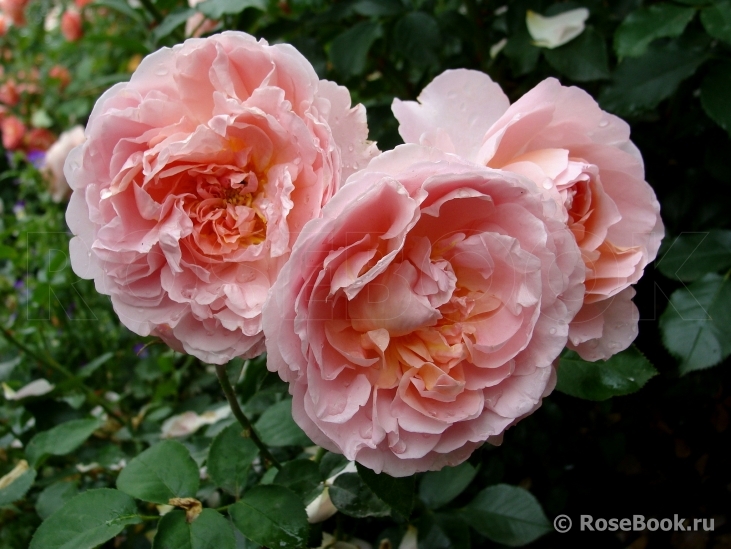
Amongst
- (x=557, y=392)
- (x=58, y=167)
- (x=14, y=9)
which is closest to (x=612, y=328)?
(x=557, y=392)

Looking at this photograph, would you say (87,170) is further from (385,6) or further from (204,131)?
(385,6)

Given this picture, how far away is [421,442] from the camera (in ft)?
1.42

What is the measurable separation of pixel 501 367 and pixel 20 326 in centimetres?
91

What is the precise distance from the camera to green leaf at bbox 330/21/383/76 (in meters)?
0.89

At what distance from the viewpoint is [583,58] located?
2.68 ft

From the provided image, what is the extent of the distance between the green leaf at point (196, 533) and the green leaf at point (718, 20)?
0.78 metres

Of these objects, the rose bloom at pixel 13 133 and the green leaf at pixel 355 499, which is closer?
the green leaf at pixel 355 499

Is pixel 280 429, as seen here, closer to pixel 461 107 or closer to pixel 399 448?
pixel 399 448

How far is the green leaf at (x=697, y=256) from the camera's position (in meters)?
0.78

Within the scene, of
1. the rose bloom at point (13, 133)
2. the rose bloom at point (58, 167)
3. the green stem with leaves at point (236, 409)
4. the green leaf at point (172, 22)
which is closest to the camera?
the green stem with leaves at point (236, 409)

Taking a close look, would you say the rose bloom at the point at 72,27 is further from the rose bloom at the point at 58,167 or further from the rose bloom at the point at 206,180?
the rose bloom at the point at 206,180

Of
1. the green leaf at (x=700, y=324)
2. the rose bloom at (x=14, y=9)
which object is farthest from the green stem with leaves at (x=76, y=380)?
the rose bloom at (x=14, y=9)

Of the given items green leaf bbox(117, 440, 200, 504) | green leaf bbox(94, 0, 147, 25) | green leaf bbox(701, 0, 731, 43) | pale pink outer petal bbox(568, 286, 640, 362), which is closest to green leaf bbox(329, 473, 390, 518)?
green leaf bbox(117, 440, 200, 504)

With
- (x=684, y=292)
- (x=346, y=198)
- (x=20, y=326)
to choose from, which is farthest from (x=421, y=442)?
(x=20, y=326)
